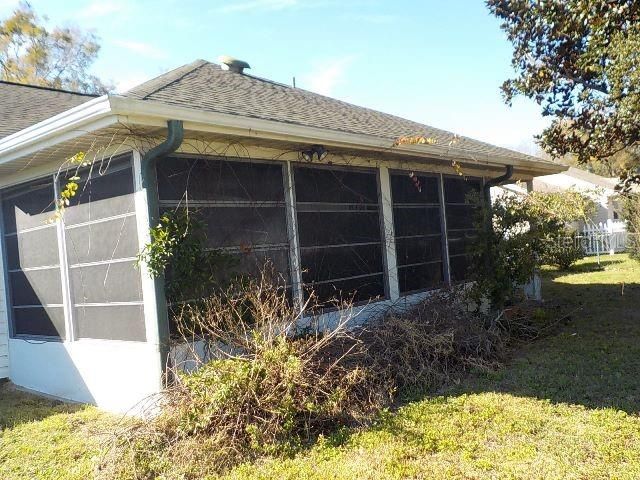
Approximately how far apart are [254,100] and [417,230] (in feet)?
11.6

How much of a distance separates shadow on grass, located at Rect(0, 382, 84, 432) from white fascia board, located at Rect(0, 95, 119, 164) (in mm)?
2842

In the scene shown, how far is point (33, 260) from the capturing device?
738 centimetres

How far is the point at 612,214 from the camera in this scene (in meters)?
30.2

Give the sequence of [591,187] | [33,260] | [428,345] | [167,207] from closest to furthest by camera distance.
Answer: [167,207] → [428,345] → [33,260] → [591,187]

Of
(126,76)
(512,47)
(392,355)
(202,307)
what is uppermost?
(126,76)

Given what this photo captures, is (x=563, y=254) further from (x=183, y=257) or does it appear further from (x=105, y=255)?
(x=105, y=255)

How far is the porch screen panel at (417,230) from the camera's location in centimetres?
891

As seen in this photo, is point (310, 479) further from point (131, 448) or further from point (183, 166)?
point (183, 166)

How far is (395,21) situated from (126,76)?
93.2ft

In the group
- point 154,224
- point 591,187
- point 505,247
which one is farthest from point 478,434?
point 591,187

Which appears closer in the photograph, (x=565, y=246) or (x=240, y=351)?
(x=240, y=351)

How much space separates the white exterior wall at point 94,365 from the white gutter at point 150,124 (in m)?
0.66

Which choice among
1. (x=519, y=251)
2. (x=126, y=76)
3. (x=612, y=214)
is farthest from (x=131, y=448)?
(x=126, y=76)

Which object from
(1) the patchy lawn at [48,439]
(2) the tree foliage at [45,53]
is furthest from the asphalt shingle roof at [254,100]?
(2) the tree foliage at [45,53]
